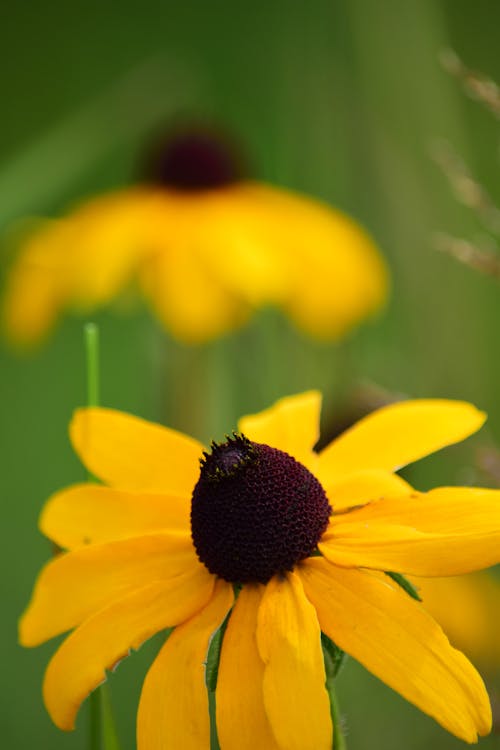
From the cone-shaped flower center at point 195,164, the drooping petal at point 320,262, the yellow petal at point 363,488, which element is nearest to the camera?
the yellow petal at point 363,488

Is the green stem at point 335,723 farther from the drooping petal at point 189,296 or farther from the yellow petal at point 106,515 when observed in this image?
the drooping petal at point 189,296

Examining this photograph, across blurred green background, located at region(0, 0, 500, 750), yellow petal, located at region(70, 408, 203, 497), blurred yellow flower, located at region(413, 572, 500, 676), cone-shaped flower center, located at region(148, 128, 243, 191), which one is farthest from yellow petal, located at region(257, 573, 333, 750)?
cone-shaped flower center, located at region(148, 128, 243, 191)

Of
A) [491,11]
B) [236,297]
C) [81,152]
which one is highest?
[491,11]

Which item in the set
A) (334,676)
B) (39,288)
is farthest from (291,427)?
(39,288)

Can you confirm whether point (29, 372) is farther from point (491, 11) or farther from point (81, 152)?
point (491, 11)

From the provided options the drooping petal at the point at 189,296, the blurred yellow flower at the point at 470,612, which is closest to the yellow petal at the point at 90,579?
the blurred yellow flower at the point at 470,612

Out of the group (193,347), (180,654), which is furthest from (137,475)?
(193,347)
